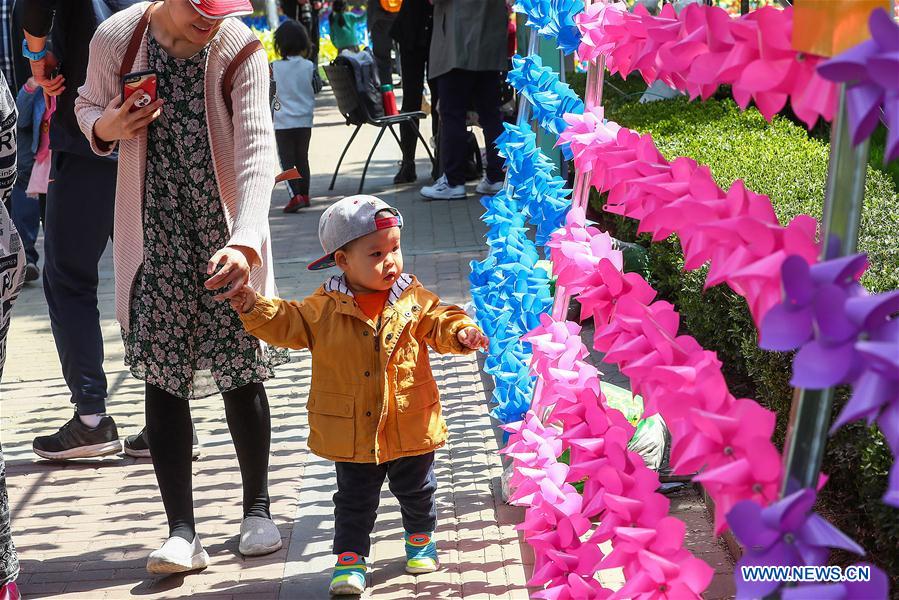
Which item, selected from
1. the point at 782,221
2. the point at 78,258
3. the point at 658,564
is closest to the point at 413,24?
the point at 78,258

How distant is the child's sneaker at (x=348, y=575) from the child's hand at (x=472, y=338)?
0.81 meters

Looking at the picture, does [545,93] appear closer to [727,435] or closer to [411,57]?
[727,435]

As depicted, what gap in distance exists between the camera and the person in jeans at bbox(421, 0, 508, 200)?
8.91 m

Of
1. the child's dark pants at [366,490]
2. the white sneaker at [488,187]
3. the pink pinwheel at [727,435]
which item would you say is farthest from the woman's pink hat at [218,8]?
the white sneaker at [488,187]

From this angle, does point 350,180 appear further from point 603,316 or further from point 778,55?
point 778,55

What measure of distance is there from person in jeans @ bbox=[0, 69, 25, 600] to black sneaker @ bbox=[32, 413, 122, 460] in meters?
1.53

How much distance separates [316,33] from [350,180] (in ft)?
49.1

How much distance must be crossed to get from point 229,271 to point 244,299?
0.54ft

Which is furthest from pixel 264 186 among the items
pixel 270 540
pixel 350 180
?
pixel 350 180

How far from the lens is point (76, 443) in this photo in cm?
480

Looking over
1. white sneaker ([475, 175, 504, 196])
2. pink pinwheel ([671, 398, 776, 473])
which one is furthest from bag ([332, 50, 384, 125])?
pink pinwheel ([671, 398, 776, 473])

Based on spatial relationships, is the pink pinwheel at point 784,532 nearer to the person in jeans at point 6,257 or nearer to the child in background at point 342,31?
the person in jeans at point 6,257

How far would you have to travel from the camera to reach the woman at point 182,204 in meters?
3.32

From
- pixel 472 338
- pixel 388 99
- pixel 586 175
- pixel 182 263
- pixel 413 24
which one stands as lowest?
pixel 388 99
